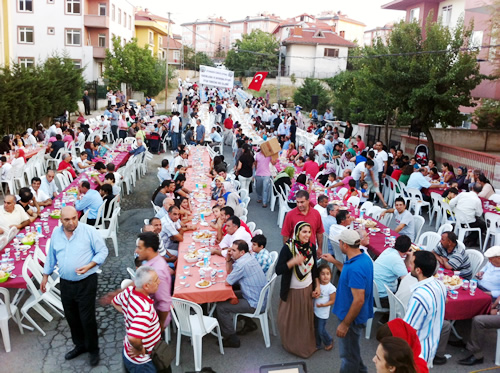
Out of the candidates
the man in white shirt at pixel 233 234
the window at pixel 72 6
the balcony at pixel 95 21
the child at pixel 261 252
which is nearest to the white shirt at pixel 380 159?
the man in white shirt at pixel 233 234

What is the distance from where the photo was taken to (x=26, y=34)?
40.5 m

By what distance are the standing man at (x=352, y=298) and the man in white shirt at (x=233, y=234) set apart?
2.34 meters

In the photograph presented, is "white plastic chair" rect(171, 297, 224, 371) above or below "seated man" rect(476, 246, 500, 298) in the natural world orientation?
below

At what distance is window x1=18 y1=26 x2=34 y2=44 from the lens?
132ft

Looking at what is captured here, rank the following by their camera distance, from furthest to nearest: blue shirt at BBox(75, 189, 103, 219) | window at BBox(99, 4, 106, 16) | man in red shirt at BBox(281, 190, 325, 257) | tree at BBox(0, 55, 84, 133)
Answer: window at BBox(99, 4, 106, 16)
tree at BBox(0, 55, 84, 133)
blue shirt at BBox(75, 189, 103, 219)
man in red shirt at BBox(281, 190, 325, 257)

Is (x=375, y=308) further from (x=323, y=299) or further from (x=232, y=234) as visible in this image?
(x=232, y=234)

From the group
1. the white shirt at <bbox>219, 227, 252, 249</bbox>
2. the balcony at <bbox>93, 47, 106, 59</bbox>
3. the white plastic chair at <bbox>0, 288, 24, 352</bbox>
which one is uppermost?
the balcony at <bbox>93, 47, 106, 59</bbox>

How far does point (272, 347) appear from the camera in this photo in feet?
20.2

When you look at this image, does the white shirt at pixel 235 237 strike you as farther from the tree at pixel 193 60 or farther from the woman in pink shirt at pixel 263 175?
the tree at pixel 193 60

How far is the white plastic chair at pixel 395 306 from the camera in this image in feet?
19.0

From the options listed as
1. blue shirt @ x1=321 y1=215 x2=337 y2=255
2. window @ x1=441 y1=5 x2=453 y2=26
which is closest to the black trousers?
blue shirt @ x1=321 y1=215 x2=337 y2=255

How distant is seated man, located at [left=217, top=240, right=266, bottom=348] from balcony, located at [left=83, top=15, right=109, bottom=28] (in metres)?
39.7

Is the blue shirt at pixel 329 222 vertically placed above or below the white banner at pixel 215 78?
below

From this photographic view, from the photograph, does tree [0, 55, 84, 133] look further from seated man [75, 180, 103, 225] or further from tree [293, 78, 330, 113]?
tree [293, 78, 330, 113]
